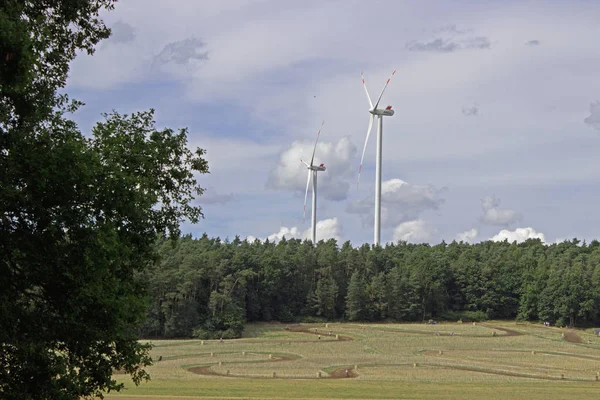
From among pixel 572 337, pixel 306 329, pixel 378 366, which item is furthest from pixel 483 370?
pixel 306 329

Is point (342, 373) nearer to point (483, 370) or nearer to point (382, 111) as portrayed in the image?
point (483, 370)

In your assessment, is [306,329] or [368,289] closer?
[306,329]

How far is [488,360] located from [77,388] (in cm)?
8617

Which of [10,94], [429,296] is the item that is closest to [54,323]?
[10,94]

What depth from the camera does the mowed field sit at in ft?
203

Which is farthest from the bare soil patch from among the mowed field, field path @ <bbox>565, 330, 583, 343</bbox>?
field path @ <bbox>565, 330, 583, 343</bbox>

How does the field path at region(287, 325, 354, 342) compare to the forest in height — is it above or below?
below

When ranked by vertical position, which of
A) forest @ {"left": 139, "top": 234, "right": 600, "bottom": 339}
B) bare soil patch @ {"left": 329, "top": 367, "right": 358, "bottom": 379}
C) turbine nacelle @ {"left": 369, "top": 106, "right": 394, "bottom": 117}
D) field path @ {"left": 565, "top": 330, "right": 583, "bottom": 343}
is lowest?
bare soil patch @ {"left": 329, "top": 367, "right": 358, "bottom": 379}

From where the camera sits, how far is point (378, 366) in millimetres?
86688

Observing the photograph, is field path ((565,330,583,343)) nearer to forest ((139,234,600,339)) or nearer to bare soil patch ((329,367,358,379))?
forest ((139,234,600,339))

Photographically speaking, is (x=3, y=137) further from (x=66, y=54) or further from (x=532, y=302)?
(x=532, y=302)

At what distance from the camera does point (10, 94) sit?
1802 centimetres

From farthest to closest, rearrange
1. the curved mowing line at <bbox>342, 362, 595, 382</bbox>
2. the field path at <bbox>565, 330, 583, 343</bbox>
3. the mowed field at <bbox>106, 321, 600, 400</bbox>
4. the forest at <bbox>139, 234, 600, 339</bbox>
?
the forest at <bbox>139, 234, 600, 339</bbox> < the field path at <bbox>565, 330, 583, 343</bbox> < the curved mowing line at <bbox>342, 362, 595, 382</bbox> < the mowed field at <bbox>106, 321, 600, 400</bbox>

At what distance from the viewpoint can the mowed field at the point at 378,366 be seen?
203 ft
